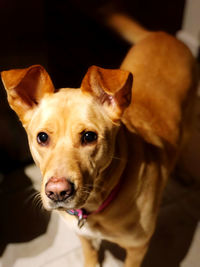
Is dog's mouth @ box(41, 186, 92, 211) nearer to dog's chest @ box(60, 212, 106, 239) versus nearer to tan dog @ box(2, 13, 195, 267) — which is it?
Answer: tan dog @ box(2, 13, 195, 267)

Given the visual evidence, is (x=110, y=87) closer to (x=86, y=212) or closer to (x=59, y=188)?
(x=59, y=188)

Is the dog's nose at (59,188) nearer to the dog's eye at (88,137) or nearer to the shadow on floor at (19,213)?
the dog's eye at (88,137)

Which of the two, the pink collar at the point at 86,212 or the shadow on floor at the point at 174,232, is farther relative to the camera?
the shadow on floor at the point at 174,232

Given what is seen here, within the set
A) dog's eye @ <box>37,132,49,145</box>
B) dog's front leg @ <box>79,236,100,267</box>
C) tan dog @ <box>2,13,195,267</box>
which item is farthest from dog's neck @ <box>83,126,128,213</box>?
dog's front leg @ <box>79,236,100,267</box>

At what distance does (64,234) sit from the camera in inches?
68.4

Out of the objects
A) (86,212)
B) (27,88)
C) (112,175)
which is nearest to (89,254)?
(86,212)

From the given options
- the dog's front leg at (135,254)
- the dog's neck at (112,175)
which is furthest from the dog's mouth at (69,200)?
the dog's front leg at (135,254)

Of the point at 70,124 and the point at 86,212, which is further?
the point at 86,212

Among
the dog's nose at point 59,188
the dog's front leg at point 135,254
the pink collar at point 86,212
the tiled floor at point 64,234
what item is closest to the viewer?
the dog's nose at point 59,188

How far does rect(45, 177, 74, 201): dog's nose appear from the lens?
94 cm

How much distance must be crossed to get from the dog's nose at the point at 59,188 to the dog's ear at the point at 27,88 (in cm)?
32

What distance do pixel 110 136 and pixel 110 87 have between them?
0.56ft

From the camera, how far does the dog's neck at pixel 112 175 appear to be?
3.76 feet

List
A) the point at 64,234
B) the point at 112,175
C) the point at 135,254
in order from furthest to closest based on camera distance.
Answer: the point at 64,234, the point at 135,254, the point at 112,175
